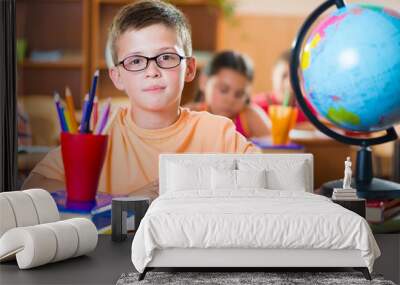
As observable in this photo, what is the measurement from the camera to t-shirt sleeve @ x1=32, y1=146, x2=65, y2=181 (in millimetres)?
5035

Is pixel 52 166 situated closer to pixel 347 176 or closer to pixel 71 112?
pixel 71 112

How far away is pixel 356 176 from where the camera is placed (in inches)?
194

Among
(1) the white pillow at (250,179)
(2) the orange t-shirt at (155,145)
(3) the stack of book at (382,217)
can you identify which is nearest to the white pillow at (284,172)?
(1) the white pillow at (250,179)

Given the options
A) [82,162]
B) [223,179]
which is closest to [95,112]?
[82,162]

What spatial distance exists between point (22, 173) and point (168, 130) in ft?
3.38

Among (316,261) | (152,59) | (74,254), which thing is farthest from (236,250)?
(152,59)

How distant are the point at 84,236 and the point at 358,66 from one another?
179cm

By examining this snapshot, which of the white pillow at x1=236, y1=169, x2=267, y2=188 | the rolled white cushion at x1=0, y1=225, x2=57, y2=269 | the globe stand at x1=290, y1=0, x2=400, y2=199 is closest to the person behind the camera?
the rolled white cushion at x1=0, y1=225, x2=57, y2=269

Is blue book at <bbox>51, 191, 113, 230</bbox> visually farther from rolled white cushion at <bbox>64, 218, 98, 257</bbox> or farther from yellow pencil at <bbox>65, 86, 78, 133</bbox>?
rolled white cushion at <bbox>64, 218, 98, 257</bbox>

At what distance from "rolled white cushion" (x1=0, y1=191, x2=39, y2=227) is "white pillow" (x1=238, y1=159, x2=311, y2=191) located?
129 centimetres

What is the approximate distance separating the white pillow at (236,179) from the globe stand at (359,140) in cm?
56

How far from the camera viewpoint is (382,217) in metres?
5.07

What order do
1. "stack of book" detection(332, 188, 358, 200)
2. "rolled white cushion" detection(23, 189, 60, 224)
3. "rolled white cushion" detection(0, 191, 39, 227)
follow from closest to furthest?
"rolled white cushion" detection(0, 191, 39, 227), "rolled white cushion" detection(23, 189, 60, 224), "stack of book" detection(332, 188, 358, 200)

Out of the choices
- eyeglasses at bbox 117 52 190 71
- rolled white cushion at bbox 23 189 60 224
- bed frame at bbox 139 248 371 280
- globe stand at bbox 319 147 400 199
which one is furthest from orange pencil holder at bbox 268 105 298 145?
rolled white cushion at bbox 23 189 60 224
